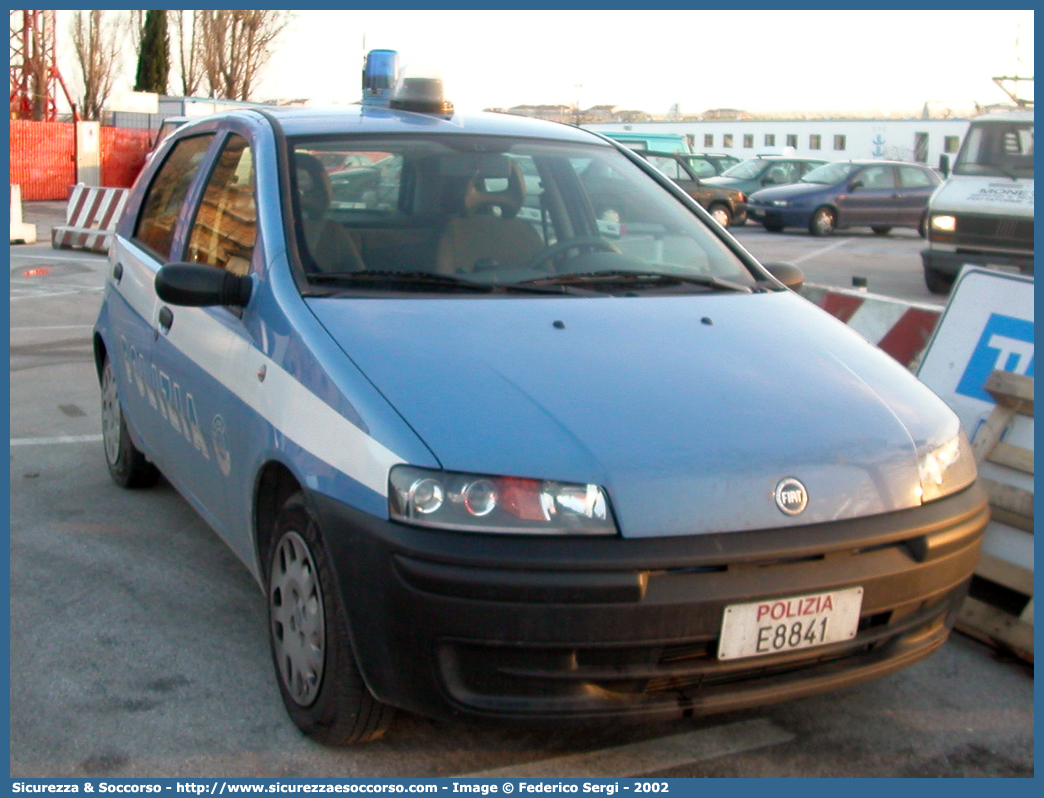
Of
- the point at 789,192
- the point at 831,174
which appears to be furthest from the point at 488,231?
the point at 831,174

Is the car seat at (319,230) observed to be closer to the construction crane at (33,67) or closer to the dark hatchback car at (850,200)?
the dark hatchback car at (850,200)

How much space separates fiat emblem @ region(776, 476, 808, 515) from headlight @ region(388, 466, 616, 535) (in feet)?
1.35

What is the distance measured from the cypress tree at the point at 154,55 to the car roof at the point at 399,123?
172ft

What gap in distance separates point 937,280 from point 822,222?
34.1ft

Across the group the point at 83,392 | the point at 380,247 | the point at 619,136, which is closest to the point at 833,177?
the point at 619,136

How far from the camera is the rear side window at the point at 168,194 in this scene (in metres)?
4.64

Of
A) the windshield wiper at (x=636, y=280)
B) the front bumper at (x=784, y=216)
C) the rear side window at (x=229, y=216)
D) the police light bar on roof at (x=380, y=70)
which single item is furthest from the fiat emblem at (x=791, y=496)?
the front bumper at (x=784, y=216)

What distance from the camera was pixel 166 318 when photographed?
4.28 meters

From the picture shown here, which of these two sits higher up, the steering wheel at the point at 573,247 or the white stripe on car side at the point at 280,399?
the steering wheel at the point at 573,247

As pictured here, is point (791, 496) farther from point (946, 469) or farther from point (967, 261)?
point (967, 261)

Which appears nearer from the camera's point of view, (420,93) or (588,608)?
(588,608)

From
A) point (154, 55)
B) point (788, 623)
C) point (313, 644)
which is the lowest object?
point (313, 644)

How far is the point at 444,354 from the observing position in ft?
10.2

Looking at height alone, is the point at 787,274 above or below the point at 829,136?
below
